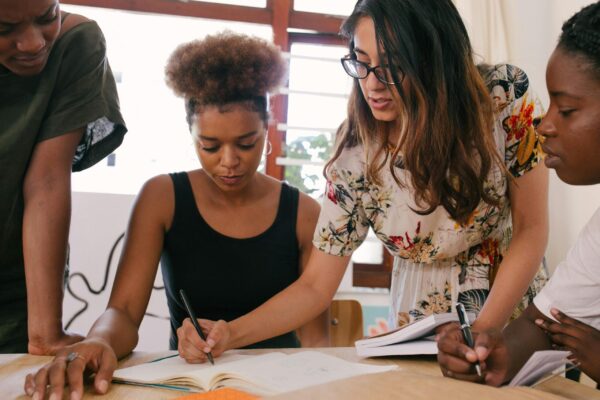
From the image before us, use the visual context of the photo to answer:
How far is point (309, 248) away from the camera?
1.63 meters

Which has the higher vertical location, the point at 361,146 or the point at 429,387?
the point at 361,146

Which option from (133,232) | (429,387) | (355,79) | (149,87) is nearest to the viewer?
(429,387)

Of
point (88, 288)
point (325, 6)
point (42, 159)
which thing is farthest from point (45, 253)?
point (325, 6)

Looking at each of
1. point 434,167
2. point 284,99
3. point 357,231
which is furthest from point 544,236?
point 284,99

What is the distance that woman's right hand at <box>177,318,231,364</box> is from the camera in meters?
1.11

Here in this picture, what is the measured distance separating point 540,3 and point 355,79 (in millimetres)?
2410

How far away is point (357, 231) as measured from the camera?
4.61 ft

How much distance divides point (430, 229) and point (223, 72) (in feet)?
1.95

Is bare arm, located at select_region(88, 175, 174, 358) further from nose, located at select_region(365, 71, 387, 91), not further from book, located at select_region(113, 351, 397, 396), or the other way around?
nose, located at select_region(365, 71, 387, 91)

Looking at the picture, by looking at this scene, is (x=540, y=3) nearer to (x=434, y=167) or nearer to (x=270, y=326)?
(x=434, y=167)

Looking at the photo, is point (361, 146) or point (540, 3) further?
point (540, 3)

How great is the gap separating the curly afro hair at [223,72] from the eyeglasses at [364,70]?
1.13 feet

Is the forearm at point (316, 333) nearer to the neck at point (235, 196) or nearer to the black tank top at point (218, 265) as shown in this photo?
the black tank top at point (218, 265)

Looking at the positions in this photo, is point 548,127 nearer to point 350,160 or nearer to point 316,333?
point 350,160
